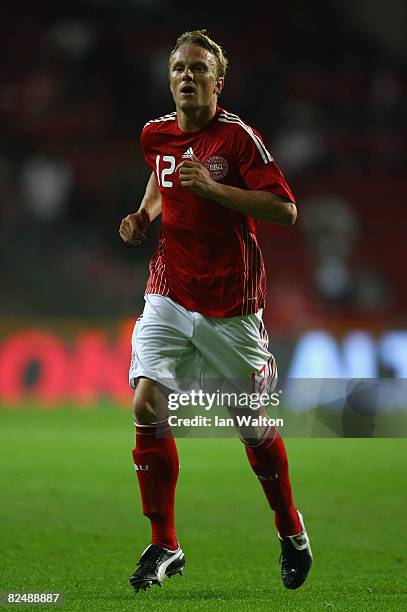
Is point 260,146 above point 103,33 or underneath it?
underneath

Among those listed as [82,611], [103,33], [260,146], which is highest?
[103,33]

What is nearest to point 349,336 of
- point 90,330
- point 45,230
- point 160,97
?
point 90,330

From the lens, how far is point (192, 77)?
412 centimetres

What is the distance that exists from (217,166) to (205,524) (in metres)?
2.11

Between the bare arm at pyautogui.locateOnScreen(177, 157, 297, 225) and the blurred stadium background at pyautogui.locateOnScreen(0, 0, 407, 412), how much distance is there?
7.93 meters

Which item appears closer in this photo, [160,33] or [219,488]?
[219,488]

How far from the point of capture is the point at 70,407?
1145cm

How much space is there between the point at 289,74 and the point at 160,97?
227 cm

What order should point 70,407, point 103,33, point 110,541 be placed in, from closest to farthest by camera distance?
1. point 110,541
2. point 70,407
3. point 103,33

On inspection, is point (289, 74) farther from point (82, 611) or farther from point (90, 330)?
point (82, 611)

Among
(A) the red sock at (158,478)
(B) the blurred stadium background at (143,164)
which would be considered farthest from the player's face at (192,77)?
(B) the blurred stadium background at (143,164)

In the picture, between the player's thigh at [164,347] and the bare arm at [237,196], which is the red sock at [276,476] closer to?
the player's thigh at [164,347]

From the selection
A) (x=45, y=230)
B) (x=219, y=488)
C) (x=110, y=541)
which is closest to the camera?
(x=110, y=541)

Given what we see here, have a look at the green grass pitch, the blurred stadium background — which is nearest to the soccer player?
the green grass pitch
